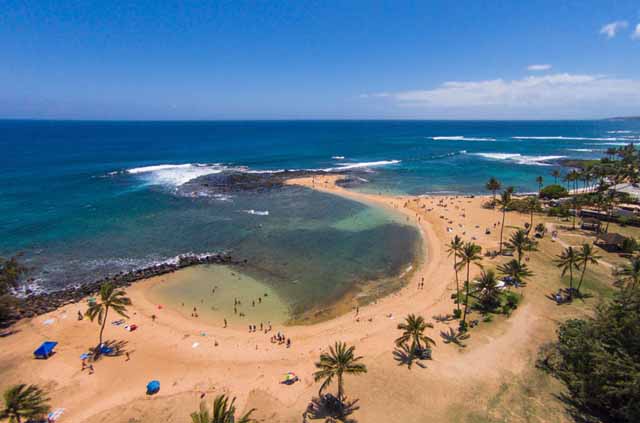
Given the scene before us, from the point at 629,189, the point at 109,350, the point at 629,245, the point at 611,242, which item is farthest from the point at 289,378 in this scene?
the point at 629,189

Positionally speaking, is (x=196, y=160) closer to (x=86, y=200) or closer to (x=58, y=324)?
(x=86, y=200)

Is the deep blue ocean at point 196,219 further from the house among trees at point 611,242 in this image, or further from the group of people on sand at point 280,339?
the house among trees at point 611,242

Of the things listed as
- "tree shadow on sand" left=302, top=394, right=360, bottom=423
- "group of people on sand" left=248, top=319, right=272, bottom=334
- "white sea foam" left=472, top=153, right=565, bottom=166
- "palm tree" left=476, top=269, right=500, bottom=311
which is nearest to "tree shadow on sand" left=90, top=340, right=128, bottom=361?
"group of people on sand" left=248, top=319, right=272, bottom=334

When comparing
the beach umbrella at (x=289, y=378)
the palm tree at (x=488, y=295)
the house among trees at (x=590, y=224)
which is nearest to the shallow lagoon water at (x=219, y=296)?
the beach umbrella at (x=289, y=378)

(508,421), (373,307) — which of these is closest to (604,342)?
(508,421)

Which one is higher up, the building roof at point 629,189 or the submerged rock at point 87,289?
the building roof at point 629,189
